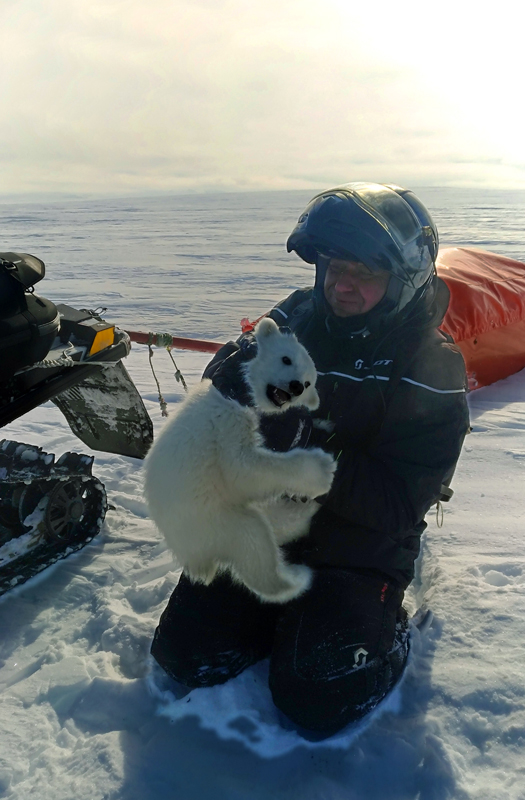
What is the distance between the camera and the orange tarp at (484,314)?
189 inches

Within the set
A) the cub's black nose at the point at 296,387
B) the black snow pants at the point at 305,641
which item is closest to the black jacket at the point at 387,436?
the black snow pants at the point at 305,641

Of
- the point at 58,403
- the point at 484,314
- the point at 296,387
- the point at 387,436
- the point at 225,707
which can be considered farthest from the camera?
the point at 484,314

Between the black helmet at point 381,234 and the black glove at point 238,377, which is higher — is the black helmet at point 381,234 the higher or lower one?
the higher one

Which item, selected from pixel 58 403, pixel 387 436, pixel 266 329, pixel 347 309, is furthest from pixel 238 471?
pixel 58 403

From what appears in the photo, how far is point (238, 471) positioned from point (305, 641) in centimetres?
68

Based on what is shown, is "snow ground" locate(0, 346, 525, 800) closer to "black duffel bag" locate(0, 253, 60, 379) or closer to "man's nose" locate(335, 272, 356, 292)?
"black duffel bag" locate(0, 253, 60, 379)

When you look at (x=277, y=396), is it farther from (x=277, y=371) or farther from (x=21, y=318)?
(x=21, y=318)

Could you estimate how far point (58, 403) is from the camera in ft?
11.1

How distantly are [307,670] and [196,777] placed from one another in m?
0.48

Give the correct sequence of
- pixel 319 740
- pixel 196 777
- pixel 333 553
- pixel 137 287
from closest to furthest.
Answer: pixel 196 777
pixel 319 740
pixel 333 553
pixel 137 287

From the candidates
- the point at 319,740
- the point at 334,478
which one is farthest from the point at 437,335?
the point at 319,740

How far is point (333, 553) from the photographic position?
2139mm

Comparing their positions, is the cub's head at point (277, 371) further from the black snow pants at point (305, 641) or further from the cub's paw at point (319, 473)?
the black snow pants at point (305, 641)

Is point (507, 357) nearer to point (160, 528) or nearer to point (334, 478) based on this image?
point (334, 478)
